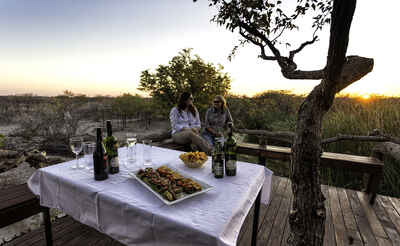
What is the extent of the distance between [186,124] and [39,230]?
8.11ft

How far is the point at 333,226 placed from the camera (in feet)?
6.68

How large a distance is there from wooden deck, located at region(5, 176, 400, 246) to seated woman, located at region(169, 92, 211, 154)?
1495 millimetres

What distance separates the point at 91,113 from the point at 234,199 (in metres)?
11.4

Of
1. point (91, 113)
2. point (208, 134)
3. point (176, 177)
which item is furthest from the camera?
point (91, 113)

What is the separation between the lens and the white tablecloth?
74 cm

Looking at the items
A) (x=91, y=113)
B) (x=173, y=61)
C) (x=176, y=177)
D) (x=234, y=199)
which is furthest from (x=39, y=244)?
(x=91, y=113)

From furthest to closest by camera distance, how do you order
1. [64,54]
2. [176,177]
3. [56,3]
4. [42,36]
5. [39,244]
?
[64,54] < [42,36] < [56,3] < [39,244] < [176,177]

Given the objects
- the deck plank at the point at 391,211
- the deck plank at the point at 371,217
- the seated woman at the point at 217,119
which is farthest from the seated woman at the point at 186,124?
the deck plank at the point at 391,211

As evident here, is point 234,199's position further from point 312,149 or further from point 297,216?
point 312,149

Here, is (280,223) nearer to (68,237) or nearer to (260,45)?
(260,45)

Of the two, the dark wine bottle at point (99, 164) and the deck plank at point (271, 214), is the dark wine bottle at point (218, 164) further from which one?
the deck plank at point (271, 214)

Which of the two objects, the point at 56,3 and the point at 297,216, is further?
the point at 56,3

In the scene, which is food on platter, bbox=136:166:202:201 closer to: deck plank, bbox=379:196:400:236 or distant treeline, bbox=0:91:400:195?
deck plank, bbox=379:196:400:236

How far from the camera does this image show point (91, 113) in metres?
10.2
